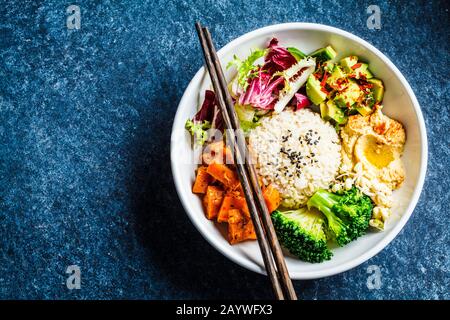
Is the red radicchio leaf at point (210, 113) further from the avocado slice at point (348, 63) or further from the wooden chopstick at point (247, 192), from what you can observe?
the avocado slice at point (348, 63)

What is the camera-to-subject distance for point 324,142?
275 cm

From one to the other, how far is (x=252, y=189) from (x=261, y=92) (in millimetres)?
531

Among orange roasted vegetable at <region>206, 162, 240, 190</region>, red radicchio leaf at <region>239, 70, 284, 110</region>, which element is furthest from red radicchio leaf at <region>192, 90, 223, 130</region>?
orange roasted vegetable at <region>206, 162, 240, 190</region>

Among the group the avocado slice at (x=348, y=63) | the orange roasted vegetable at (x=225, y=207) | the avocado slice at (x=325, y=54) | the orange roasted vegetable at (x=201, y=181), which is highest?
the avocado slice at (x=325, y=54)

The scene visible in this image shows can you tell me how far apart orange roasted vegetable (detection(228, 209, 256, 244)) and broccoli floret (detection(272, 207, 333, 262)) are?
132 millimetres

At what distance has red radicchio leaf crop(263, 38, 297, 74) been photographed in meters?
2.74

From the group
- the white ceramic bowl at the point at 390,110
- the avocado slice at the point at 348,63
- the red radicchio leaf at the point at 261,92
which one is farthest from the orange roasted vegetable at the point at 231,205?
the avocado slice at the point at 348,63

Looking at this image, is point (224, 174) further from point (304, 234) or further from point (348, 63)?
point (348, 63)

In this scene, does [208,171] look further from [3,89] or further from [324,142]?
[3,89]

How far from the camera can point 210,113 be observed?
278cm

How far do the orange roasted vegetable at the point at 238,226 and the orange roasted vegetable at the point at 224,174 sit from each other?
0.14 m

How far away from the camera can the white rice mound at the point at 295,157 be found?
8.93 ft

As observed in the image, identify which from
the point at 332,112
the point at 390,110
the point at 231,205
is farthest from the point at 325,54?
the point at 231,205

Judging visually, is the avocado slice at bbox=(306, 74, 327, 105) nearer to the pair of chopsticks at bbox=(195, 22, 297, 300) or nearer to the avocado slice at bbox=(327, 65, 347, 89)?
the avocado slice at bbox=(327, 65, 347, 89)
